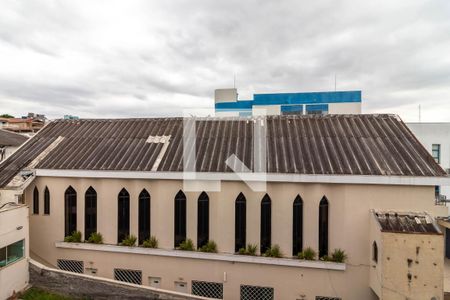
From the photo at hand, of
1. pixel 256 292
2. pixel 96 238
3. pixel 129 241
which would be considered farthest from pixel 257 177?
pixel 96 238

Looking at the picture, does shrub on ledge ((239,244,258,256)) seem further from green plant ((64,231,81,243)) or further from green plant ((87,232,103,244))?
green plant ((64,231,81,243))

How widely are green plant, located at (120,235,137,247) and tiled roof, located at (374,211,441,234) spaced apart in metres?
11.8

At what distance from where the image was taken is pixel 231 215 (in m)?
14.0

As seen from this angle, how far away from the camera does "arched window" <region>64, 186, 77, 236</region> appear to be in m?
15.6

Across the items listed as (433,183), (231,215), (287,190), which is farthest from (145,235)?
(433,183)

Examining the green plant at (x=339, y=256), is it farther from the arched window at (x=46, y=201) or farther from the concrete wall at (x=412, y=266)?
the arched window at (x=46, y=201)

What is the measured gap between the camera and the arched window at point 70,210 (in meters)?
15.6

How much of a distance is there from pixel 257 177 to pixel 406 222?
6568 mm

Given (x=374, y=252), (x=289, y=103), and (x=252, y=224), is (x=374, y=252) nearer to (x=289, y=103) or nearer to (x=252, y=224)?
(x=252, y=224)

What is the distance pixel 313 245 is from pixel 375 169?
15.2ft

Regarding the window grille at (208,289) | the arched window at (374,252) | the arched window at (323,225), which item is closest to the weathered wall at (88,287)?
the window grille at (208,289)

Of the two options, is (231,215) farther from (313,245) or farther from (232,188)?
(313,245)

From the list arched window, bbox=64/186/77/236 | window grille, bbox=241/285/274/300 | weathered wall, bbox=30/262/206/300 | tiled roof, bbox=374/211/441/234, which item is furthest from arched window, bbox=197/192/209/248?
tiled roof, bbox=374/211/441/234

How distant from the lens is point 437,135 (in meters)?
26.2
